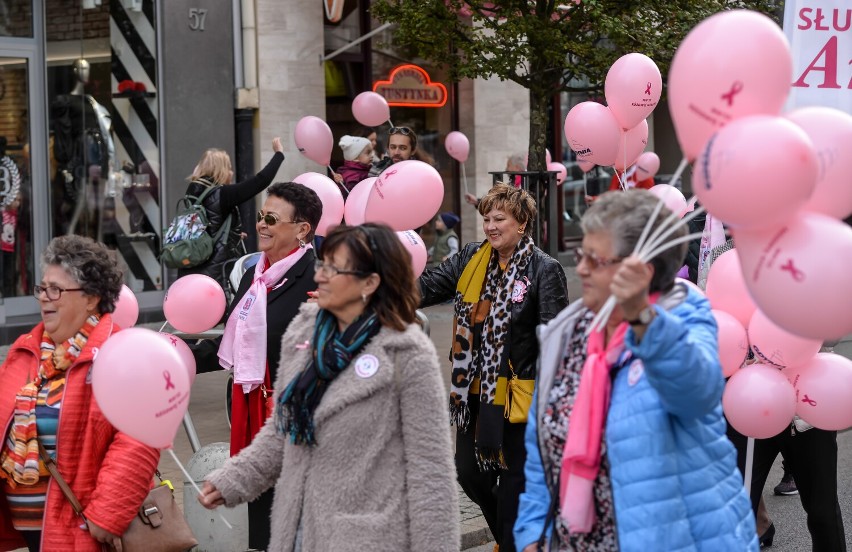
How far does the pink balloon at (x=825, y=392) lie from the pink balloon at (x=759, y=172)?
7.48ft

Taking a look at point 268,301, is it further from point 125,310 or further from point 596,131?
point 596,131

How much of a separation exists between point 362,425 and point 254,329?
176 cm

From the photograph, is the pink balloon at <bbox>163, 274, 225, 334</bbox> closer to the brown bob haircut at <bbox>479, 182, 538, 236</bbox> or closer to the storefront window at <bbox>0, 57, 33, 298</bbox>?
the brown bob haircut at <bbox>479, 182, 538, 236</bbox>

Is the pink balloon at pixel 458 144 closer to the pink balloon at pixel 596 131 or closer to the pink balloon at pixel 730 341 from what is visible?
the pink balloon at pixel 596 131

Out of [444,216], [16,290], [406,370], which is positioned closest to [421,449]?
[406,370]

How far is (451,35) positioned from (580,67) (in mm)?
1439

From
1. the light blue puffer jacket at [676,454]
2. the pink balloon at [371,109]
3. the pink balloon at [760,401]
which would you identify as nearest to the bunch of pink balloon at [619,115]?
the pink balloon at [760,401]

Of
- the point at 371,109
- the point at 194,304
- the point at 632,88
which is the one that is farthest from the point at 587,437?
the point at 371,109

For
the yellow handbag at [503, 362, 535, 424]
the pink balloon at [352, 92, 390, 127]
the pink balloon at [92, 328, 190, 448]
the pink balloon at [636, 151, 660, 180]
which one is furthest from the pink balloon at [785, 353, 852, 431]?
the pink balloon at [636, 151, 660, 180]

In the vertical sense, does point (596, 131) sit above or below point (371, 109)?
below

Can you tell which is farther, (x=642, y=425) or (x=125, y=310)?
(x=125, y=310)

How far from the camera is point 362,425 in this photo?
392 centimetres

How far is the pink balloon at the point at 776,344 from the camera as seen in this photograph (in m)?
5.10

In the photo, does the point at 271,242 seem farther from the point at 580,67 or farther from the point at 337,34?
the point at 337,34
